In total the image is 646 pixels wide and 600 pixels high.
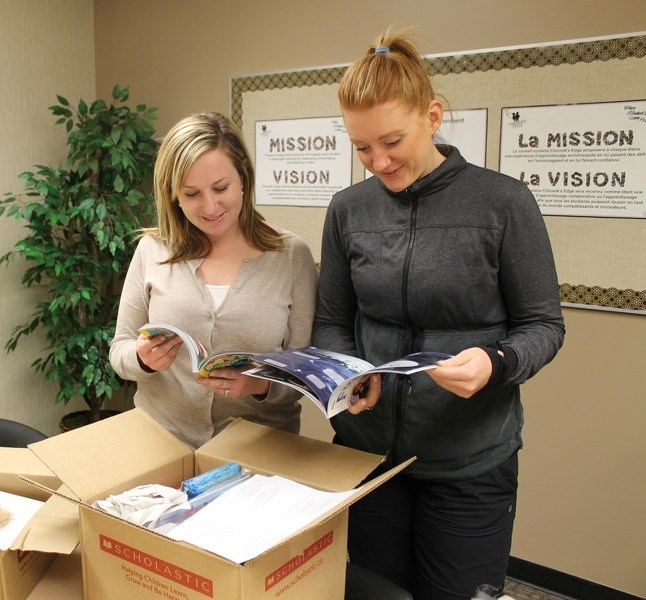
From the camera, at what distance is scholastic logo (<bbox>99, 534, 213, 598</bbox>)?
84cm

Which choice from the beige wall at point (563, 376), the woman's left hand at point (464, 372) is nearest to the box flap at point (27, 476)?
the woman's left hand at point (464, 372)

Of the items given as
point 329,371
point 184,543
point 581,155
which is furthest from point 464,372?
point 581,155

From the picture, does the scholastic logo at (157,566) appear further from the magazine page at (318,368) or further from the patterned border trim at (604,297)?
the patterned border trim at (604,297)

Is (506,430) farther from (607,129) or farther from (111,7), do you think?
(111,7)

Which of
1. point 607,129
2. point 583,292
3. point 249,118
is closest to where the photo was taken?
point 607,129

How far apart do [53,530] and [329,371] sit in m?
0.52

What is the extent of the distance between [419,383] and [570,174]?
136 cm

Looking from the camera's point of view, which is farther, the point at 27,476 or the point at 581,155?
the point at 581,155

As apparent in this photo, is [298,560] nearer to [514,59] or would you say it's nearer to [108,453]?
[108,453]

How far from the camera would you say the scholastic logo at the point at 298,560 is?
2.82ft

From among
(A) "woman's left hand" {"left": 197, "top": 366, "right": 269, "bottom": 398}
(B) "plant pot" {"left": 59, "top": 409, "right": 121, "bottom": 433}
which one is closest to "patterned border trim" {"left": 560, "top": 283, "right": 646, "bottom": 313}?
(A) "woman's left hand" {"left": 197, "top": 366, "right": 269, "bottom": 398}

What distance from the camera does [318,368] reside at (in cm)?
111

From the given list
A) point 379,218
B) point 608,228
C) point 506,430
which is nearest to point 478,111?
point 608,228

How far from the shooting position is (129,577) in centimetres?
93
